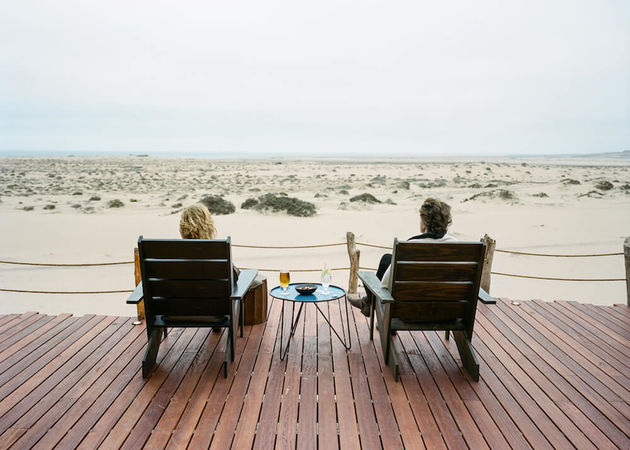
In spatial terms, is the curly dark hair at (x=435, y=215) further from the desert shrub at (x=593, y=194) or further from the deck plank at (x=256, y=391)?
the desert shrub at (x=593, y=194)

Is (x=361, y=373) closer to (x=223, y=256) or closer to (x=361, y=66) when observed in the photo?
(x=223, y=256)

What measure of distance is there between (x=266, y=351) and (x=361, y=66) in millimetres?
82490

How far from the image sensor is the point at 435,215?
3.55m

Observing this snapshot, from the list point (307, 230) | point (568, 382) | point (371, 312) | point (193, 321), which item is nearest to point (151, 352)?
point (193, 321)

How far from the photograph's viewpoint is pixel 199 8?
2816 cm

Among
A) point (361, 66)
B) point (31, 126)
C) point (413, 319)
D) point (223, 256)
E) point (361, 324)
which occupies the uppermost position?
point (361, 66)

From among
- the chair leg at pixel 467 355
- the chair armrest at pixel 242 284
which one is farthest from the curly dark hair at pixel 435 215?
the chair armrest at pixel 242 284

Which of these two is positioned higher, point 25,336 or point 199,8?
point 199,8

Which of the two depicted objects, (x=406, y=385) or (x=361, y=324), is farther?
(x=361, y=324)

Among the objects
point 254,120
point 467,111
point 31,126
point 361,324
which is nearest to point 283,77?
point 254,120

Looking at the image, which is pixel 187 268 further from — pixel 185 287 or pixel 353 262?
pixel 353 262

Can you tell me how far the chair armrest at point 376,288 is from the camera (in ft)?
10.5

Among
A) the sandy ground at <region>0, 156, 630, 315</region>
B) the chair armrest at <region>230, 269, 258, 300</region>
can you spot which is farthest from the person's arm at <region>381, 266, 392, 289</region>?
the sandy ground at <region>0, 156, 630, 315</region>

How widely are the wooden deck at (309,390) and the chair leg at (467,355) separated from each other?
9 centimetres
